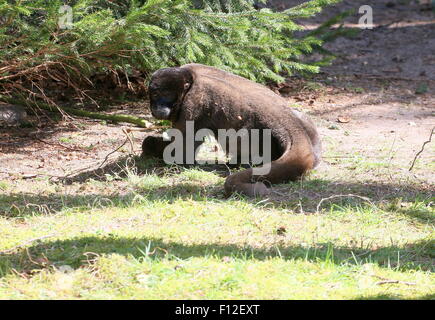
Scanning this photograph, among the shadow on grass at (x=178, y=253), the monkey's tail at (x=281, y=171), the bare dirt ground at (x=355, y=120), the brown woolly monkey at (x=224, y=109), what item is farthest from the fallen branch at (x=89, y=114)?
the shadow on grass at (x=178, y=253)

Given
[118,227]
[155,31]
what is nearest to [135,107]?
[155,31]

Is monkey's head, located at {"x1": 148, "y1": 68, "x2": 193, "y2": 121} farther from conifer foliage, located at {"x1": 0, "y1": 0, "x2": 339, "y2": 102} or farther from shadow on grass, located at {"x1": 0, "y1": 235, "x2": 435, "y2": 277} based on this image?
shadow on grass, located at {"x1": 0, "y1": 235, "x2": 435, "y2": 277}

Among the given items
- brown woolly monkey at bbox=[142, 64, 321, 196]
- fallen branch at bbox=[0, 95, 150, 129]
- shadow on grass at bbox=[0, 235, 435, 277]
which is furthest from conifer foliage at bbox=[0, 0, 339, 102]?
shadow on grass at bbox=[0, 235, 435, 277]

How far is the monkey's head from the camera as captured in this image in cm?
771

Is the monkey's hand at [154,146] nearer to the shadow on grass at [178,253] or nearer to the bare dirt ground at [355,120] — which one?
the bare dirt ground at [355,120]

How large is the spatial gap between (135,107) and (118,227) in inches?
197

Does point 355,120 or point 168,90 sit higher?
point 168,90

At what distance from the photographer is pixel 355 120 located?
10.1 meters

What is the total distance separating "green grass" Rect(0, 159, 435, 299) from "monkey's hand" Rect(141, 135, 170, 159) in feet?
1.29

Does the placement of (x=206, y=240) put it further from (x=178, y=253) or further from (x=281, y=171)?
(x=281, y=171)

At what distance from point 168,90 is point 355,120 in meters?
3.46

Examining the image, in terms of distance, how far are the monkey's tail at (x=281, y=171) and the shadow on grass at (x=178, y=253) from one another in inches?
54.5

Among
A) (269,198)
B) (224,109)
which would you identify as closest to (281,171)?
(269,198)

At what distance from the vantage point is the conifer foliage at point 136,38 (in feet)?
26.2
